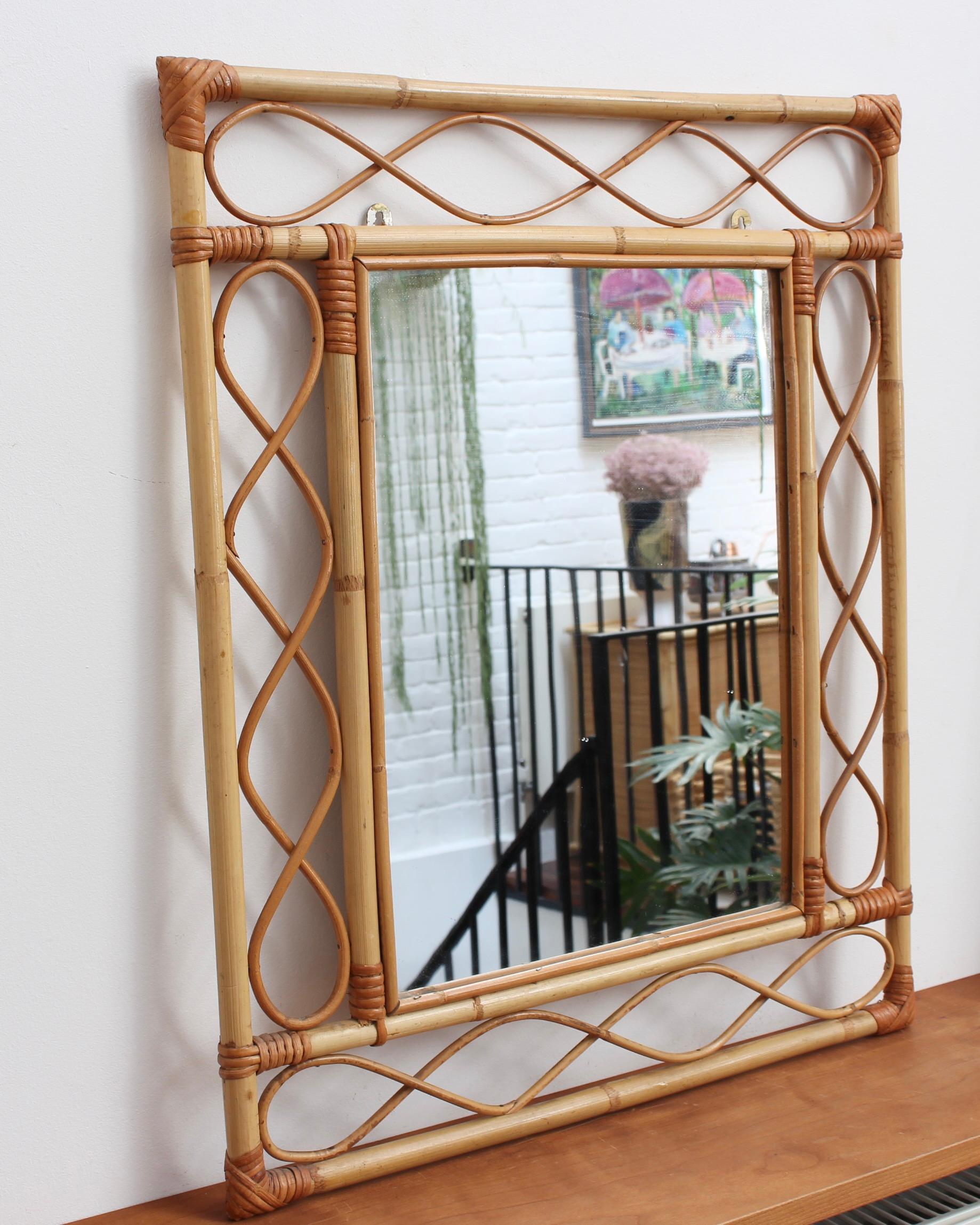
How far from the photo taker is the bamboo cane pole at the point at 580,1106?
3.70ft

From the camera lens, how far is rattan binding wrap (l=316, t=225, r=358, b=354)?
1087 mm

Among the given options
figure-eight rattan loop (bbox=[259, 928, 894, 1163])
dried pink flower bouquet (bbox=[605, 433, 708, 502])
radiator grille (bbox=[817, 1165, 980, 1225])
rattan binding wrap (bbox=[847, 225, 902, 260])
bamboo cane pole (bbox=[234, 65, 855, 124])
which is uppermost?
bamboo cane pole (bbox=[234, 65, 855, 124])

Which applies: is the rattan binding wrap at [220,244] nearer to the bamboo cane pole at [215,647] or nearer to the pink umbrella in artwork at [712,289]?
the bamboo cane pole at [215,647]

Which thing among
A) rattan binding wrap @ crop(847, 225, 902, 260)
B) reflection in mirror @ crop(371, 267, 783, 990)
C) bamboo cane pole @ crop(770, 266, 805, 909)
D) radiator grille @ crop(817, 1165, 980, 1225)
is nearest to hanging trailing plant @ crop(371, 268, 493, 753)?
reflection in mirror @ crop(371, 267, 783, 990)

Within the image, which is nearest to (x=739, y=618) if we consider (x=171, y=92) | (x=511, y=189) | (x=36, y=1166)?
(x=511, y=189)

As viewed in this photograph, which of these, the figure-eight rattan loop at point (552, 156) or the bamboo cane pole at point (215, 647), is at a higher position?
the figure-eight rattan loop at point (552, 156)

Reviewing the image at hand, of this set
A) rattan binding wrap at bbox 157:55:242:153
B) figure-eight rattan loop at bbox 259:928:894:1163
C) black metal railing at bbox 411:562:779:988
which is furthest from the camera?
black metal railing at bbox 411:562:779:988

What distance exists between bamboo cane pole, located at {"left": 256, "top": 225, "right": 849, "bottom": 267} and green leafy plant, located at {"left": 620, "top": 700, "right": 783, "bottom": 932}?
1.71 feet

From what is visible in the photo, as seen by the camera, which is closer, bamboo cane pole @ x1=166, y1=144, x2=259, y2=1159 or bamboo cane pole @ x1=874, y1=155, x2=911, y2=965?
bamboo cane pole @ x1=166, y1=144, x2=259, y2=1159

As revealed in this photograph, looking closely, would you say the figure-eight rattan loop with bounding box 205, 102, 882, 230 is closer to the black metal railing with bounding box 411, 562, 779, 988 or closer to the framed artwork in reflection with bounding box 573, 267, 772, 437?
the framed artwork in reflection with bounding box 573, 267, 772, 437

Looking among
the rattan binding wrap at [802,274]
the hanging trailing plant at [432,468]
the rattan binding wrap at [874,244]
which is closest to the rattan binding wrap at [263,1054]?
the hanging trailing plant at [432,468]

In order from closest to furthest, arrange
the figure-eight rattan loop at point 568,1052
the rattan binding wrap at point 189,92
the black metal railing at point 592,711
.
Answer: the rattan binding wrap at point 189,92
the figure-eight rattan loop at point 568,1052
the black metal railing at point 592,711

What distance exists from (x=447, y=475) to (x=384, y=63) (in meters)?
0.41

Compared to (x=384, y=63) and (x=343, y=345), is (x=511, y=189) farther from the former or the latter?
(x=343, y=345)
